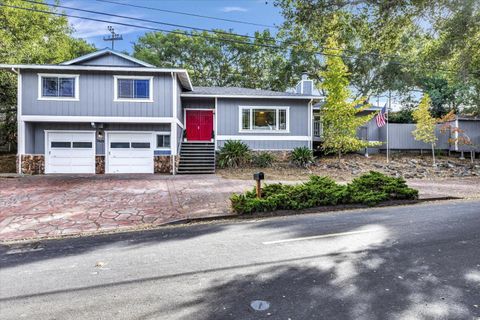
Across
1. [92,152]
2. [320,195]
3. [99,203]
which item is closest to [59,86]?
[92,152]

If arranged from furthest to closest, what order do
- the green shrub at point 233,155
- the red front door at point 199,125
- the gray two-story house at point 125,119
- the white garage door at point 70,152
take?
1. the red front door at point 199,125
2. the green shrub at point 233,155
3. the white garage door at point 70,152
4. the gray two-story house at point 125,119

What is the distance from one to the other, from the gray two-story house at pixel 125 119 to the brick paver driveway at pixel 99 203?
335cm

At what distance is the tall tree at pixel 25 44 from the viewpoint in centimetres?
1797

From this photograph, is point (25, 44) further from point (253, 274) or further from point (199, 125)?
point (253, 274)

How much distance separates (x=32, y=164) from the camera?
15992 millimetres

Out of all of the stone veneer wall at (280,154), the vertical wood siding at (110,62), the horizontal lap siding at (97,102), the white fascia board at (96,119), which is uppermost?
the vertical wood siding at (110,62)

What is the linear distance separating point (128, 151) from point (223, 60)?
18.8m

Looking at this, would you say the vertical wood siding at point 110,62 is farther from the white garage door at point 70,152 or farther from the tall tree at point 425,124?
the tall tree at point 425,124

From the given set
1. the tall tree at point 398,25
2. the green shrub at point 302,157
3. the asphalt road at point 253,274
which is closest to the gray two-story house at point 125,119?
the green shrub at point 302,157

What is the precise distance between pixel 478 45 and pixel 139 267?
12446 millimetres

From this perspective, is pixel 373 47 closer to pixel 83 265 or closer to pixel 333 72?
pixel 333 72

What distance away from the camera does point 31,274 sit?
4062 millimetres

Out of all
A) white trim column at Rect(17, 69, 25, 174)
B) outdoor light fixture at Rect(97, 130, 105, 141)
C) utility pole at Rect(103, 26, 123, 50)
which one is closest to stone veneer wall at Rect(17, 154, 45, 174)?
white trim column at Rect(17, 69, 25, 174)

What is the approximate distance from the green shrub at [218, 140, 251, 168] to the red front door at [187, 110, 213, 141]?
243 centimetres
